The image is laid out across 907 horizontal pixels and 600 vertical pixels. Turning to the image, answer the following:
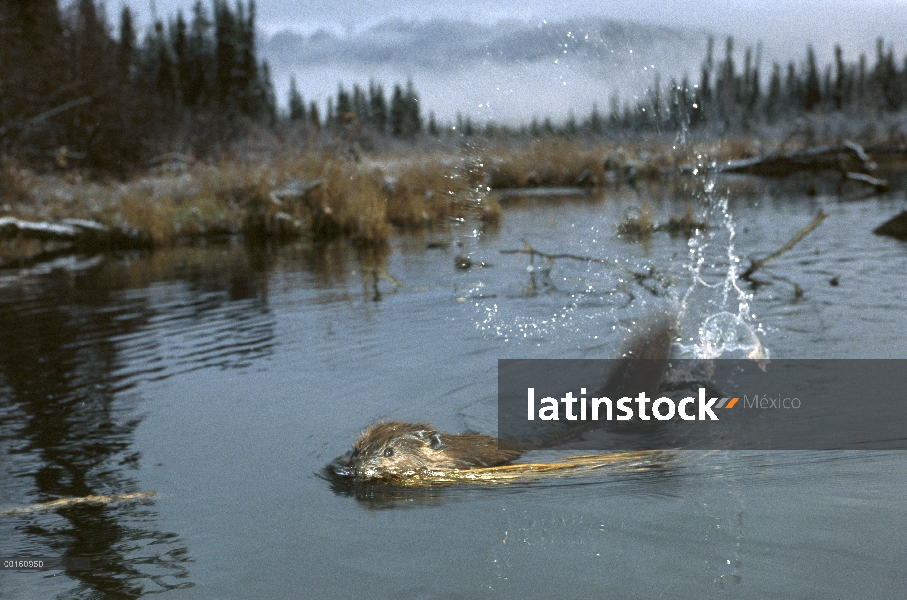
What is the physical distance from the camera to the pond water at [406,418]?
393cm

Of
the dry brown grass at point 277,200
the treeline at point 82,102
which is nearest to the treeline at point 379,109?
the treeline at point 82,102

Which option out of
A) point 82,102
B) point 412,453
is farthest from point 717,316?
point 82,102

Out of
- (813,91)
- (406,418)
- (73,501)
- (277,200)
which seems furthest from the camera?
(813,91)

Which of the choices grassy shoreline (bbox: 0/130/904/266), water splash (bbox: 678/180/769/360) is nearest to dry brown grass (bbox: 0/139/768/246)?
grassy shoreline (bbox: 0/130/904/266)

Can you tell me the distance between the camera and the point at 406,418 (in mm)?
6254

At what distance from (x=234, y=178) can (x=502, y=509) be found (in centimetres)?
1911

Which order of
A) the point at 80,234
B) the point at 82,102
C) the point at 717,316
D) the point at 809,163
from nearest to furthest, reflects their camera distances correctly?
the point at 717,316
the point at 80,234
the point at 809,163
the point at 82,102

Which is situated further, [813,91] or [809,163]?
[813,91]

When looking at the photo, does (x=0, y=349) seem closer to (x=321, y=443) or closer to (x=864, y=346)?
(x=321, y=443)

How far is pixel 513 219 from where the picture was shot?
20.1 metres

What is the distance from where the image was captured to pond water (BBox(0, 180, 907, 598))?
3.93 meters

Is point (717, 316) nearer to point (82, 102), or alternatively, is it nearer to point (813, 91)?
point (82, 102)

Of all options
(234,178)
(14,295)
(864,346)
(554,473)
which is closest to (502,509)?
(554,473)

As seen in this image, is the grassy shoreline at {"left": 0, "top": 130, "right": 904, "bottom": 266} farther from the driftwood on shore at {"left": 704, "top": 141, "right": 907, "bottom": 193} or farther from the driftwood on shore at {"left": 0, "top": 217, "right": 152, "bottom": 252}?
the driftwood on shore at {"left": 704, "top": 141, "right": 907, "bottom": 193}
